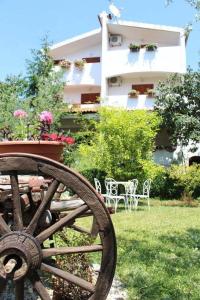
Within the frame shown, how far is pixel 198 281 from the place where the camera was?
5.51 m

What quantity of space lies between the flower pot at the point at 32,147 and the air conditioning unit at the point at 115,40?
24828 mm

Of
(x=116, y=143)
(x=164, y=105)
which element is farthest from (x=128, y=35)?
(x=116, y=143)

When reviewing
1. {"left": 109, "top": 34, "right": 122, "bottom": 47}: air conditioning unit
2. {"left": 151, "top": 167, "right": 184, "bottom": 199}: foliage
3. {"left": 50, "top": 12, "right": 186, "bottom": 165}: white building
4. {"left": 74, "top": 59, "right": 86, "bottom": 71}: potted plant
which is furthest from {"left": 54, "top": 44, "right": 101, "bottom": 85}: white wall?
{"left": 151, "top": 167, "right": 184, "bottom": 199}: foliage

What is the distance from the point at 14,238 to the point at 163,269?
3354 mm

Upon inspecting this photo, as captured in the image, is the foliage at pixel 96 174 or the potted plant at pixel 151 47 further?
the potted plant at pixel 151 47

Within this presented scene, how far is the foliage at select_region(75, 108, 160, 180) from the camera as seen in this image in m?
16.7

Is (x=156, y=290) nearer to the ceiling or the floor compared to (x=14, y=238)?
nearer to the floor

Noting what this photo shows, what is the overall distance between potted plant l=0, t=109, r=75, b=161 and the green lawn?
73.0 inches

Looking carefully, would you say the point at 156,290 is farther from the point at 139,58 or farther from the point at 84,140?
the point at 139,58

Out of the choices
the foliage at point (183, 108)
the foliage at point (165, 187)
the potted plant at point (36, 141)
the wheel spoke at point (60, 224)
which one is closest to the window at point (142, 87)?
the foliage at point (183, 108)

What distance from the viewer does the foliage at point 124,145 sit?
1667 centimetres

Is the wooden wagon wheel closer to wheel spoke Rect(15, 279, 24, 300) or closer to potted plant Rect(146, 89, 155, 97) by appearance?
wheel spoke Rect(15, 279, 24, 300)

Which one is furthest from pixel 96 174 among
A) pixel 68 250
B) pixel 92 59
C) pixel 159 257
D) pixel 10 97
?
pixel 68 250

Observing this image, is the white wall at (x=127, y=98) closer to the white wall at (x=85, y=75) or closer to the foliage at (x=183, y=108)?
the white wall at (x=85, y=75)
